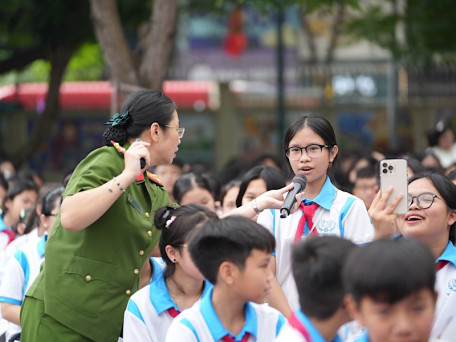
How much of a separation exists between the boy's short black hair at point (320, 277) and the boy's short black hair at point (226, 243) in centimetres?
33

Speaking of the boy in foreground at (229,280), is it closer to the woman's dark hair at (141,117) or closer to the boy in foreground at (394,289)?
the boy in foreground at (394,289)

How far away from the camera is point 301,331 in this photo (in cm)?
294

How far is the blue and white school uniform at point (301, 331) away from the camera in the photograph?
2.93 metres

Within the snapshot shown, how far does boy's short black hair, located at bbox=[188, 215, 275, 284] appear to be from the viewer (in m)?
3.31

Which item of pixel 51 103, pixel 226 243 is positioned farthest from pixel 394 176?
pixel 51 103

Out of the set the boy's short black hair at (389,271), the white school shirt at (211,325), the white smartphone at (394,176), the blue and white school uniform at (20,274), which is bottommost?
the blue and white school uniform at (20,274)

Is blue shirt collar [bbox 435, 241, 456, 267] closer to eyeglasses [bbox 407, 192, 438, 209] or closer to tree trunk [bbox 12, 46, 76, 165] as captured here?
eyeglasses [bbox 407, 192, 438, 209]

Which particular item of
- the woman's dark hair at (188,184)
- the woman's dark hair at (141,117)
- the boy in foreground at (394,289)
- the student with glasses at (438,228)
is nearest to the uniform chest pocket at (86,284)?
the woman's dark hair at (141,117)

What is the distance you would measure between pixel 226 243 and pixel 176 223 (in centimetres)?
84

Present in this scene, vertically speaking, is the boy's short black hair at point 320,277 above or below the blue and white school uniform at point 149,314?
above

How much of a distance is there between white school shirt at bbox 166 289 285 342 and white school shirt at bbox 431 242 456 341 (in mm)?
870

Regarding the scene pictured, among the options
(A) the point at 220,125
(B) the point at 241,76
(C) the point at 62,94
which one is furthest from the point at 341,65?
(C) the point at 62,94

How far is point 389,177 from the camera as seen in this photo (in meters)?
3.76

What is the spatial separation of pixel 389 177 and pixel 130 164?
1.10 m
